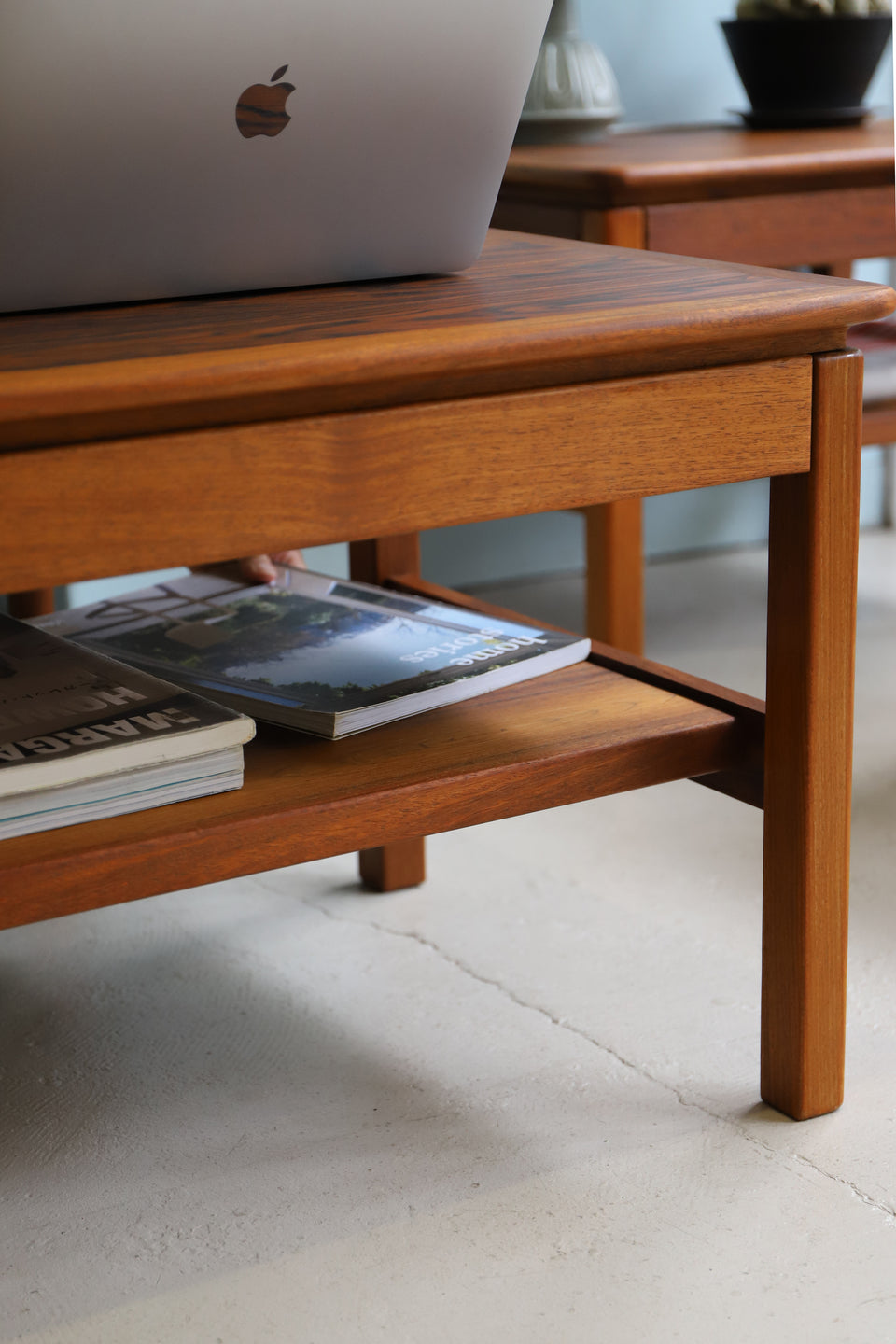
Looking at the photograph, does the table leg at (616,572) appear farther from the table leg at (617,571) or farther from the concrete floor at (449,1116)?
the concrete floor at (449,1116)

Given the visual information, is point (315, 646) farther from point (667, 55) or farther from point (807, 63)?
point (667, 55)

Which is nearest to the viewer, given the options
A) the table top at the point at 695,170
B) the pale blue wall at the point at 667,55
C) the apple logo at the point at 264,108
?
the apple logo at the point at 264,108

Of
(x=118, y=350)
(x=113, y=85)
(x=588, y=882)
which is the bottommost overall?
(x=588, y=882)

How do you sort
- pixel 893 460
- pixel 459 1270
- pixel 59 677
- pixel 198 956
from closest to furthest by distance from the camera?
pixel 459 1270
pixel 59 677
pixel 198 956
pixel 893 460

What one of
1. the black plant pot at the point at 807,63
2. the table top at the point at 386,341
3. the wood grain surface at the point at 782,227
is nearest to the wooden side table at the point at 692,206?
the wood grain surface at the point at 782,227

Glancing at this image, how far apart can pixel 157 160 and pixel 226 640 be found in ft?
1.35

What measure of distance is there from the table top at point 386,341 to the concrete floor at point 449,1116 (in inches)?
20.1

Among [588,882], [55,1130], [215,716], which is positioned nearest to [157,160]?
[215,716]

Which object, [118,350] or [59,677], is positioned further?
[59,677]

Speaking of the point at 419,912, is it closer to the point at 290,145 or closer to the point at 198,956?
the point at 198,956

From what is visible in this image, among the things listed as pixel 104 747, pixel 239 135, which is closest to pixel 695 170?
pixel 239 135

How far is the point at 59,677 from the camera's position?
1.06 metres

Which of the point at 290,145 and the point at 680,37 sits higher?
the point at 680,37

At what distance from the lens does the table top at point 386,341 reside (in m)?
0.75
